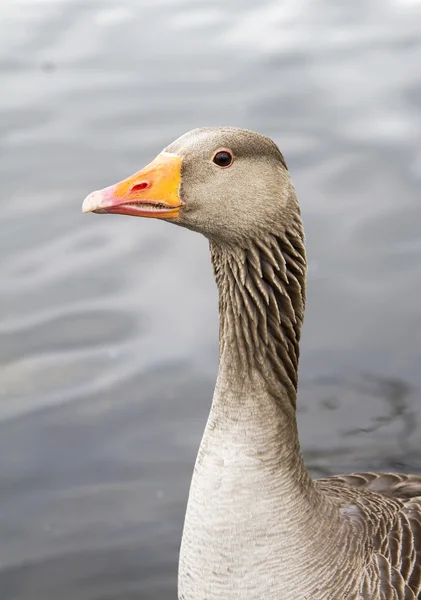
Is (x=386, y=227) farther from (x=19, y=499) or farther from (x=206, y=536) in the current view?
(x=206, y=536)

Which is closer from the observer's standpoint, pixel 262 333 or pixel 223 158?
pixel 223 158

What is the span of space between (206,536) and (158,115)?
4955 millimetres

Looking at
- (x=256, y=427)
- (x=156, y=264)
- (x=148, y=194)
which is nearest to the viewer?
(x=148, y=194)

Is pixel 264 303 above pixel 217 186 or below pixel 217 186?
below

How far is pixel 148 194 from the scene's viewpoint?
3.15m

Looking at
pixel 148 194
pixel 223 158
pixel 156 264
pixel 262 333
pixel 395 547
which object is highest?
pixel 156 264

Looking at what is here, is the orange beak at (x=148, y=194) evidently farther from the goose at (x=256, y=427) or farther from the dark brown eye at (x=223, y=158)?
the dark brown eye at (x=223, y=158)

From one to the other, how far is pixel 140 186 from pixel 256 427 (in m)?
0.94

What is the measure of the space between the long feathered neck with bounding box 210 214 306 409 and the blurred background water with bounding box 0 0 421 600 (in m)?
1.62

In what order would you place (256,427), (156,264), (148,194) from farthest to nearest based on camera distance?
(156,264) < (256,427) < (148,194)

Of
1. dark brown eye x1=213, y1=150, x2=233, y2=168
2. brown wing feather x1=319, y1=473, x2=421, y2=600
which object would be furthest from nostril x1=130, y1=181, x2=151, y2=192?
brown wing feather x1=319, y1=473, x2=421, y2=600

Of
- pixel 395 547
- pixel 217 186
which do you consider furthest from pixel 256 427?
pixel 217 186

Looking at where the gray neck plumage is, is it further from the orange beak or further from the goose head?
the orange beak

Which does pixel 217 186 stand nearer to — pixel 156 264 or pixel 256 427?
pixel 256 427
